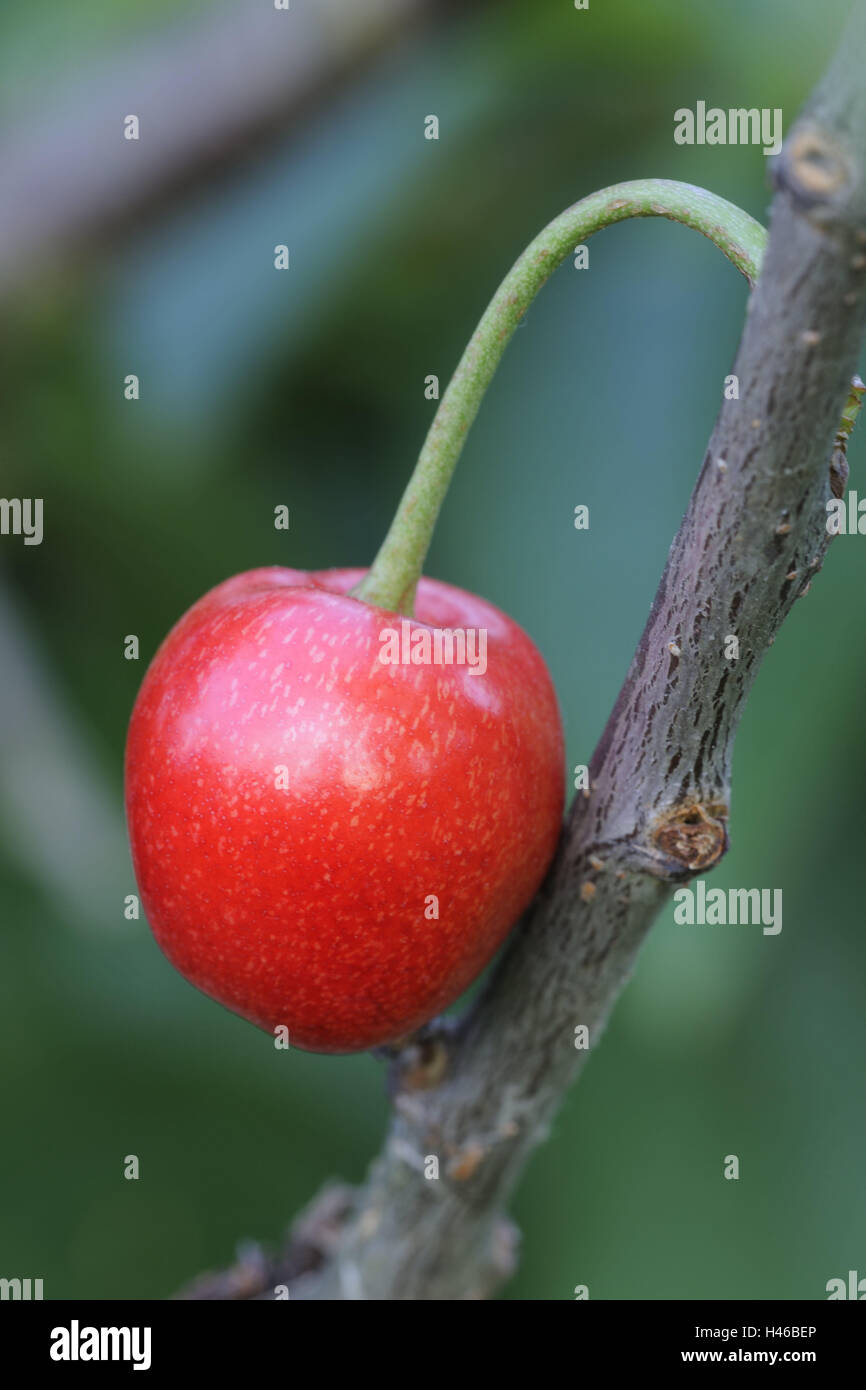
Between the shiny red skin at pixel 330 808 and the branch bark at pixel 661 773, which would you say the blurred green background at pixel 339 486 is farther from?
the shiny red skin at pixel 330 808

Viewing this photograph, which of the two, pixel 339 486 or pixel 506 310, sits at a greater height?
pixel 339 486

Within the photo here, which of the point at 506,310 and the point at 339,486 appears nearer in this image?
the point at 506,310

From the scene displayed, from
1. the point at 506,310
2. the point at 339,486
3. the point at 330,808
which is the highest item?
the point at 339,486

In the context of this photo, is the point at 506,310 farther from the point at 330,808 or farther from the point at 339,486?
the point at 339,486

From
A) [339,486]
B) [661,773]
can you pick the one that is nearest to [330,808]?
[661,773]

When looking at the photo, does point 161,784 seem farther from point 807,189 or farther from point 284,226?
point 284,226
